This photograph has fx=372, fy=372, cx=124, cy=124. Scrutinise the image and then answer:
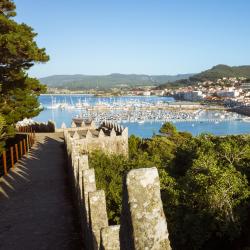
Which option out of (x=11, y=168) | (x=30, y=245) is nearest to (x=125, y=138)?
(x=11, y=168)

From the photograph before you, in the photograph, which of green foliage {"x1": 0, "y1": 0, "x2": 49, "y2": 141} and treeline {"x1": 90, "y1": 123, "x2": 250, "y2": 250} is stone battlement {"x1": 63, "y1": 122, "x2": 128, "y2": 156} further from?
treeline {"x1": 90, "y1": 123, "x2": 250, "y2": 250}

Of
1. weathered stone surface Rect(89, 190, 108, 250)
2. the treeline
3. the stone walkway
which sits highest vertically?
weathered stone surface Rect(89, 190, 108, 250)

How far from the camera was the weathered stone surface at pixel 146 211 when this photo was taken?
92.7 inches

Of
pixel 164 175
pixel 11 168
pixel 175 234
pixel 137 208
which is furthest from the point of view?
pixel 11 168

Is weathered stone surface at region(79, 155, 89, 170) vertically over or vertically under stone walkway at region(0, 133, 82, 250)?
over

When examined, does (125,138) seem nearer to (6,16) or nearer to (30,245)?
(6,16)

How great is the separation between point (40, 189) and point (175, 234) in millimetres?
5315

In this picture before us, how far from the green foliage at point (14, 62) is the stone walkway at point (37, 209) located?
2.77 meters

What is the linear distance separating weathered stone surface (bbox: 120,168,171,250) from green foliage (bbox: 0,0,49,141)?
47.4 ft

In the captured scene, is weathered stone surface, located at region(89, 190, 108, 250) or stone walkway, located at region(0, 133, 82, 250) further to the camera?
stone walkway, located at region(0, 133, 82, 250)

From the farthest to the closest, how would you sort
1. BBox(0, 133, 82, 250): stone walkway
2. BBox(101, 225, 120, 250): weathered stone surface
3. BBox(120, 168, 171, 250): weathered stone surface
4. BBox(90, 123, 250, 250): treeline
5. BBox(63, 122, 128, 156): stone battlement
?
BBox(63, 122, 128, 156): stone battlement < BBox(90, 123, 250, 250): treeline < BBox(0, 133, 82, 250): stone walkway < BBox(101, 225, 120, 250): weathered stone surface < BBox(120, 168, 171, 250): weathered stone surface

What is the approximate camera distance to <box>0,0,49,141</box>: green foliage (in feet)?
52.6

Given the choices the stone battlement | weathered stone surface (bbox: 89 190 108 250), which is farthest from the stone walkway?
the stone battlement

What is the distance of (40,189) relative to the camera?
13922mm
